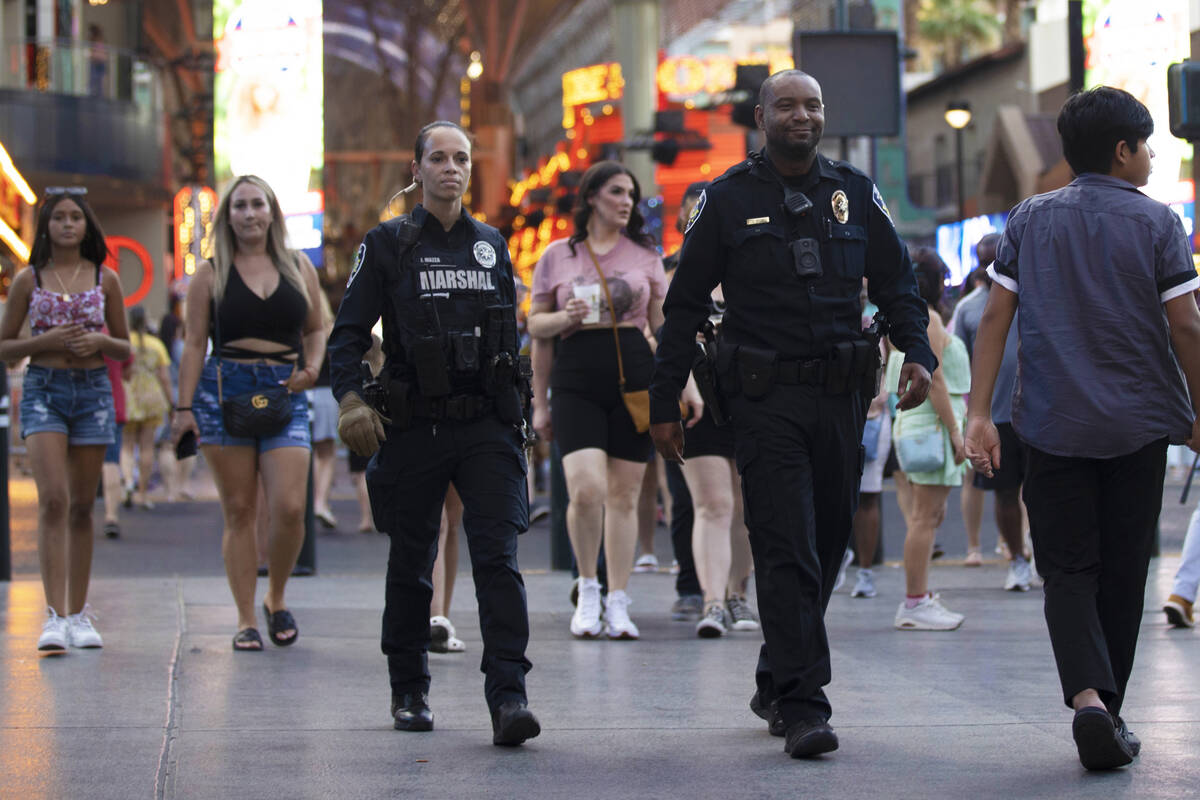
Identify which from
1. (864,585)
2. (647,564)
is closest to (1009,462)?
(864,585)

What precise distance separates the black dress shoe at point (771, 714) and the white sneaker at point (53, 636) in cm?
308

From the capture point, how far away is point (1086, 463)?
5.02 meters

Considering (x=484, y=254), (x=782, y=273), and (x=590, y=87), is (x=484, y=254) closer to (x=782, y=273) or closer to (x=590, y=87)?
(x=782, y=273)

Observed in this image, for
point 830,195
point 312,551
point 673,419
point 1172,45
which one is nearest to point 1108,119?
point 830,195

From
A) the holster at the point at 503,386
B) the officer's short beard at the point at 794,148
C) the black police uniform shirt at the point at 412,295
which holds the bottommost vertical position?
the holster at the point at 503,386

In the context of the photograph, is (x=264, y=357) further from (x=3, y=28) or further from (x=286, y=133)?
(x=3, y=28)

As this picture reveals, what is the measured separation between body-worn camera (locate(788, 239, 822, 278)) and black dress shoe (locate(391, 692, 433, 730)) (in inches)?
69.6

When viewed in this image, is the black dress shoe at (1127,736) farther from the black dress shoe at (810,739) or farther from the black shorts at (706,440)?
the black shorts at (706,440)

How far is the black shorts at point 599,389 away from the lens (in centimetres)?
770

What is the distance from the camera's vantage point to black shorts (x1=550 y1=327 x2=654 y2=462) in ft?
25.3

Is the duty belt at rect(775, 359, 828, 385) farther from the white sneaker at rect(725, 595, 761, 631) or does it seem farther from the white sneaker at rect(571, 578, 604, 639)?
the white sneaker at rect(725, 595, 761, 631)

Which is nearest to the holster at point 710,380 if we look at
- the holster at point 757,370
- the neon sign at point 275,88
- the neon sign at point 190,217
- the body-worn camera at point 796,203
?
the holster at point 757,370

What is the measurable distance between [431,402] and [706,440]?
256cm

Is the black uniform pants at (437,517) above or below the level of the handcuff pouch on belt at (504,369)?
below
